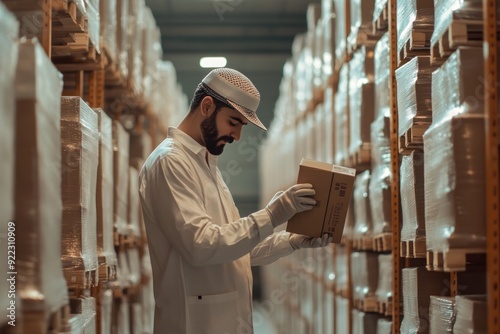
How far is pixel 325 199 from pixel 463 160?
1131 millimetres

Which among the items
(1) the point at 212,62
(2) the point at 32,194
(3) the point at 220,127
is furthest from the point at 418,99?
(1) the point at 212,62

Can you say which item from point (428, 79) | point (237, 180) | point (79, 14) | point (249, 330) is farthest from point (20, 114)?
point (237, 180)

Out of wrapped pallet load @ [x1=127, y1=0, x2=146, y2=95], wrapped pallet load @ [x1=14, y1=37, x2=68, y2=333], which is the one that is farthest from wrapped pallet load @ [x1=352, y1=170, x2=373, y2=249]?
wrapped pallet load @ [x1=14, y1=37, x2=68, y2=333]

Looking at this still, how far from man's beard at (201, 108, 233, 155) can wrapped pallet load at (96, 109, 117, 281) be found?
990 millimetres

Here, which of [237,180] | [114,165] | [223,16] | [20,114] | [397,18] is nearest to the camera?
[20,114]

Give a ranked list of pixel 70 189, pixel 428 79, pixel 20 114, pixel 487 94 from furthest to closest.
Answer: pixel 428 79 < pixel 70 189 < pixel 487 94 < pixel 20 114

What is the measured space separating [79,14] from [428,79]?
2.27m

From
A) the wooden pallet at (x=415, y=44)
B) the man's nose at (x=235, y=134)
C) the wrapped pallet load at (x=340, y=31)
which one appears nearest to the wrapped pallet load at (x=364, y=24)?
the wrapped pallet load at (x=340, y=31)

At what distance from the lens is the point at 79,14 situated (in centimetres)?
513

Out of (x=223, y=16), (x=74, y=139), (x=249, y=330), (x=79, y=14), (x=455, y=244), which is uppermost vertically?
(x=223, y=16)

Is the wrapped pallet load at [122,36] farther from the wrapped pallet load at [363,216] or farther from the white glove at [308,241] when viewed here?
the white glove at [308,241]

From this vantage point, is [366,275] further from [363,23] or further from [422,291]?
[363,23]

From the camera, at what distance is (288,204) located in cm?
480

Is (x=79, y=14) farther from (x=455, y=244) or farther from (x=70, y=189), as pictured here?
(x=455, y=244)
